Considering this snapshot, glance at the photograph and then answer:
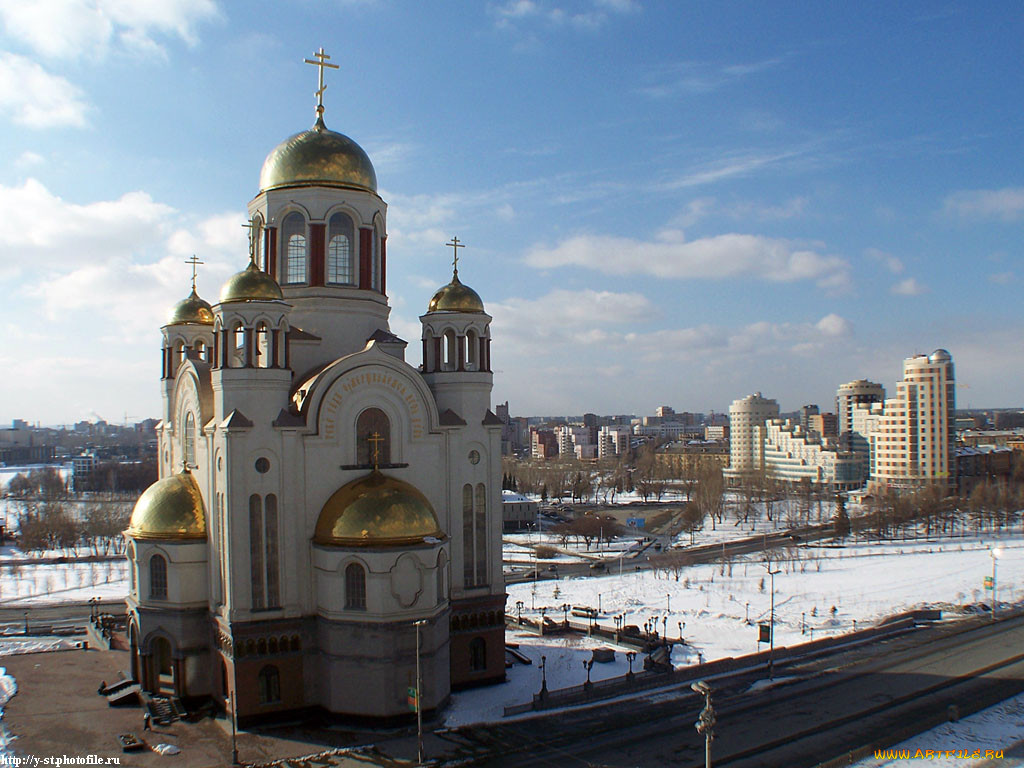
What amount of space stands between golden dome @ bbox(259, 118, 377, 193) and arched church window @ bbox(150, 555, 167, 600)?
11.4 metres

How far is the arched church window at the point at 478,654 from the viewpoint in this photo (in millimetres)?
23953

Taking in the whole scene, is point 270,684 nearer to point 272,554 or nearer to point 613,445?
point 272,554

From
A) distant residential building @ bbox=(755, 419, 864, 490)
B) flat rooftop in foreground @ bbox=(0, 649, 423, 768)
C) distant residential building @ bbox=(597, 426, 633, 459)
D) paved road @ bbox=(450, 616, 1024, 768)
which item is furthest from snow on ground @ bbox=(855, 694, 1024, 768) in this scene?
distant residential building @ bbox=(597, 426, 633, 459)

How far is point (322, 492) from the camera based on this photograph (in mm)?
21797

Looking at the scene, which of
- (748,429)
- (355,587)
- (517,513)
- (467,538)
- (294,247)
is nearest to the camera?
(355,587)

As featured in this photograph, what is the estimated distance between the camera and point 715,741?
1994 cm

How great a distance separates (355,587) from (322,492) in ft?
8.82

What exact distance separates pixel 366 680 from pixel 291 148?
1556cm

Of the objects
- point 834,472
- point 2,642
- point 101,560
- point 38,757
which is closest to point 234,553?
point 38,757

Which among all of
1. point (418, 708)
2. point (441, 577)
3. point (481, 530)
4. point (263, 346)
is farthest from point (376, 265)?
point (418, 708)

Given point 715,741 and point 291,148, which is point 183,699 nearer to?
point 715,741

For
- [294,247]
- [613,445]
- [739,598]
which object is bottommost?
[739,598]

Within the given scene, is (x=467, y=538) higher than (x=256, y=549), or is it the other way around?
(x=256, y=549)

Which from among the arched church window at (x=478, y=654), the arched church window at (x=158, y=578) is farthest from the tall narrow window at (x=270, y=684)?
the arched church window at (x=478, y=654)
